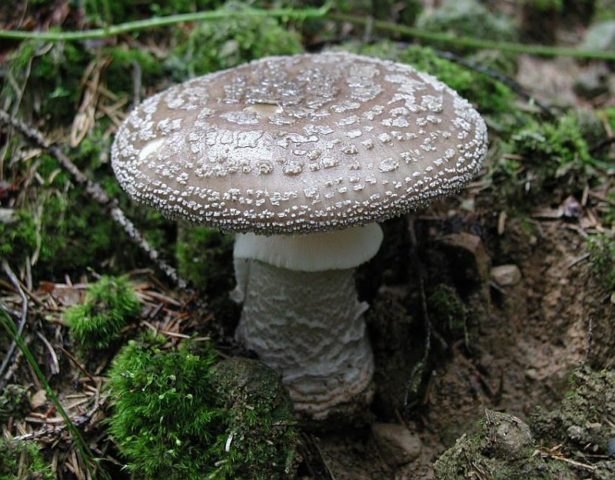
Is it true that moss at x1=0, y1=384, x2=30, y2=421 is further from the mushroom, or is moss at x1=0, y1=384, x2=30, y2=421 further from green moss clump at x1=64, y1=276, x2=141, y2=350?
the mushroom

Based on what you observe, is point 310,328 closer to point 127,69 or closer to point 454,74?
point 454,74

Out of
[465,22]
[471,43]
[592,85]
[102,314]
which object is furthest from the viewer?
[592,85]

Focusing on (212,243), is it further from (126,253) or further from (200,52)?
(200,52)

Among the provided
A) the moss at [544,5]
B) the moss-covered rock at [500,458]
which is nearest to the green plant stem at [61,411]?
the moss-covered rock at [500,458]

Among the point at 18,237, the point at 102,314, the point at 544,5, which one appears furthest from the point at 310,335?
the point at 544,5

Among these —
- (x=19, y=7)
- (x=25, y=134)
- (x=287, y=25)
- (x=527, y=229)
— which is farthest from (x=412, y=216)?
(x=19, y=7)

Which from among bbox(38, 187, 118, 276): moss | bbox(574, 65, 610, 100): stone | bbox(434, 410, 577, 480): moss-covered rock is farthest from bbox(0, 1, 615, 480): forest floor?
bbox(574, 65, 610, 100): stone
